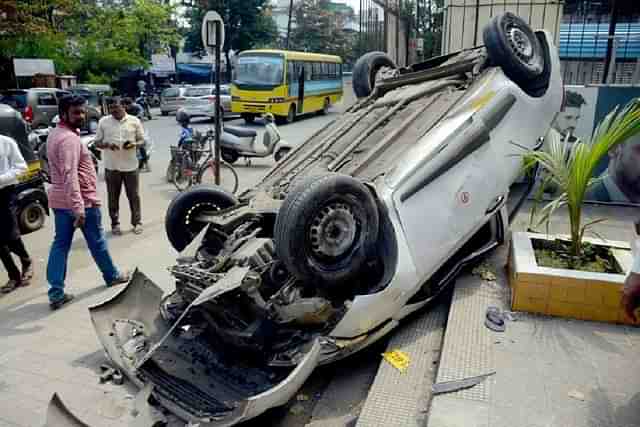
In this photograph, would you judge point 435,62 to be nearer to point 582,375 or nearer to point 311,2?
point 582,375

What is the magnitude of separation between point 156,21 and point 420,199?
31.9 metres

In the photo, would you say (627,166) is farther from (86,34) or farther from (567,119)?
(86,34)

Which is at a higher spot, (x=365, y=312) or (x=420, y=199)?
(x=420, y=199)

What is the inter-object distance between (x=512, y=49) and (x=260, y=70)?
647 inches

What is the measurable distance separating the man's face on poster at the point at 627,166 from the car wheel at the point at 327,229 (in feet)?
13.9

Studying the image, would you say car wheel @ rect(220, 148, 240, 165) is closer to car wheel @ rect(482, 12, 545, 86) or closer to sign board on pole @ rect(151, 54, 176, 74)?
car wheel @ rect(482, 12, 545, 86)

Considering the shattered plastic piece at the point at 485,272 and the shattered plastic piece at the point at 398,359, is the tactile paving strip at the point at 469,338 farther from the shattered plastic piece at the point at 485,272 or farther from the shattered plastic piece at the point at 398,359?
the shattered plastic piece at the point at 398,359

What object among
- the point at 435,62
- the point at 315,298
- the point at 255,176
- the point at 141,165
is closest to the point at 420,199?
the point at 315,298

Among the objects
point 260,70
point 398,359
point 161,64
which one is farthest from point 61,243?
point 161,64

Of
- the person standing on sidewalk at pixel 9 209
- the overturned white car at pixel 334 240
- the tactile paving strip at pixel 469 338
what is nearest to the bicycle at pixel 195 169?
the person standing on sidewalk at pixel 9 209

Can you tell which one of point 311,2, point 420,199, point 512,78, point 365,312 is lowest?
point 365,312

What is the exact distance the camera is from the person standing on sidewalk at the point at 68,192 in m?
4.56

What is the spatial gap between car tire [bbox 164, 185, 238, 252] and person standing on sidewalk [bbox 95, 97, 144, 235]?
9.21 ft

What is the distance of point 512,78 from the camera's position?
450 centimetres
